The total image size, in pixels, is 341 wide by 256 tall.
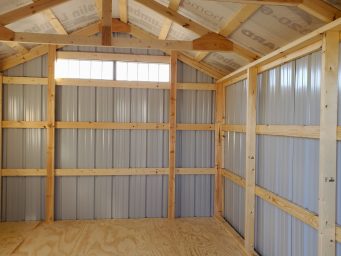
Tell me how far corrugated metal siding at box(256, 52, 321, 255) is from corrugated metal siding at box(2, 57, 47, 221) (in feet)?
11.6

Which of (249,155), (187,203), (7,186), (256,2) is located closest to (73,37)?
(256,2)

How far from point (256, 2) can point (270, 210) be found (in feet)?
7.57

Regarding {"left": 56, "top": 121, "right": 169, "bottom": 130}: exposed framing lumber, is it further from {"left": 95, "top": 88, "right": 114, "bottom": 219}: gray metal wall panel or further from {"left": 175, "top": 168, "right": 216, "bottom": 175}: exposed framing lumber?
{"left": 175, "top": 168, "right": 216, "bottom": 175}: exposed framing lumber

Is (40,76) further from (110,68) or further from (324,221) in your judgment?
(324,221)

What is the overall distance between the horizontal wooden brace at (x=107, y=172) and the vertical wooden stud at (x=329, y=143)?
3.10 m

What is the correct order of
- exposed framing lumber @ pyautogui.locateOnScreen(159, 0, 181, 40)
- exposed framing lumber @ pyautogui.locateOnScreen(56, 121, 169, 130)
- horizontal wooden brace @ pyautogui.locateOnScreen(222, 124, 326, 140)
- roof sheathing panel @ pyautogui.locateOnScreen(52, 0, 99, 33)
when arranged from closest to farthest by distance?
horizontal wooden brace @ pyautogui.locateOnScreen(222, 124, 326, 140), exposed framing lumber @ pyautogui.locateOnScreen(159, 0, 181, 40), roof sheathing panel @ pyautogui.locateOnScreen(52, 0, 99, 33), exposed framing lumber @ pyautogui.locateOnScreen(56, 121, 169, 130)

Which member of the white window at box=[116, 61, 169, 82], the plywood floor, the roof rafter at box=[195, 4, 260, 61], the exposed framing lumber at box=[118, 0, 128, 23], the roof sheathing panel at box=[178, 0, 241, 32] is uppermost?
the exposed framing lumber at box=[118, 0, 128, 23]

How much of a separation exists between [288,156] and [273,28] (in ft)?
4.39

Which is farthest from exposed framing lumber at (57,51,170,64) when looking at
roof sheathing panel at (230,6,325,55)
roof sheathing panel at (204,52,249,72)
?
roof sheathing panel at (230,6,325,55)

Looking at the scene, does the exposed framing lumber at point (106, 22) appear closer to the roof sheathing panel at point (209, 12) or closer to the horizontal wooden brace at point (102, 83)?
the roof sheathing panel at point (209, 12)

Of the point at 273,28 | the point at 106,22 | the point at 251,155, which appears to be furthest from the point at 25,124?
the point at 273,28

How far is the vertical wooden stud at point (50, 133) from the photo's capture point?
199 inches

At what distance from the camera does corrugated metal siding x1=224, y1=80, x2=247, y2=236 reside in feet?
14.8

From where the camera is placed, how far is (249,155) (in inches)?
157
